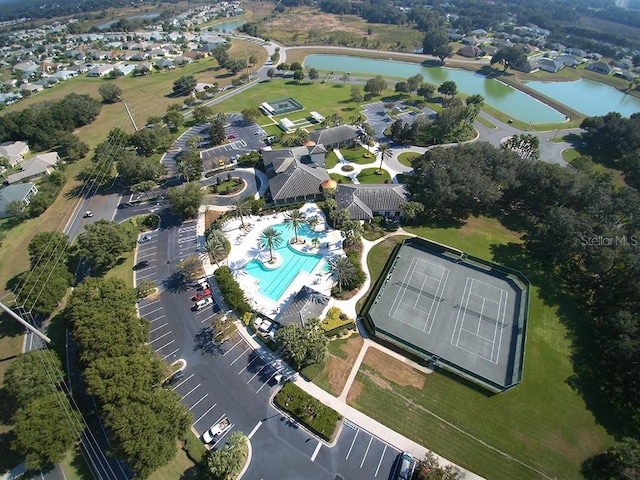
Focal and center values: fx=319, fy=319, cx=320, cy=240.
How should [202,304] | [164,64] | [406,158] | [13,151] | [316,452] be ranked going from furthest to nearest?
[164,64] < [13,151] < [406,158] < [202,304] < [316,452]

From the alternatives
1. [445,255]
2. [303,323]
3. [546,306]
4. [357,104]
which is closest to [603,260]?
[546,306]

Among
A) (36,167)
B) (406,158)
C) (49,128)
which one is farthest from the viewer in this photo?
(49,128)

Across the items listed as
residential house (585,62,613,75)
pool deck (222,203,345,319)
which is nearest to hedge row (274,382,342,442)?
pool deck (222,203,345,319)

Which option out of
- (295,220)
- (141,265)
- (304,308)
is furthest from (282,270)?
(141,265)

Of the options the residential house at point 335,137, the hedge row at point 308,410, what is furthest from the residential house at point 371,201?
the hedge row at point 308,410

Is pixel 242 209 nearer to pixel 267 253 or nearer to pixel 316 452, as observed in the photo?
pixel 267 253

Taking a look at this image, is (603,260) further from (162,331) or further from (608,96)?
(608,96)

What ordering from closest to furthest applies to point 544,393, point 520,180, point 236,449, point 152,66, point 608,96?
1. point 236,449
2. point 544,393
3. point 520,180
4. point 608,96
5. point 152,66
